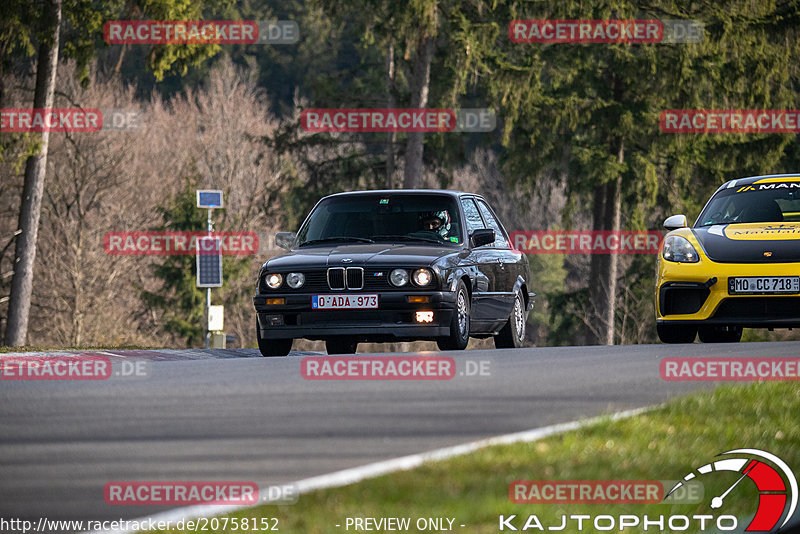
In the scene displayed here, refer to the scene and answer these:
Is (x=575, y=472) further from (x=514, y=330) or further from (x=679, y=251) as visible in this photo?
(x=514, y=330)

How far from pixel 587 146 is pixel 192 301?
639 inches

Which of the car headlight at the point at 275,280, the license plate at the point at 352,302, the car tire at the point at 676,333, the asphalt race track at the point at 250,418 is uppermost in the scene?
the car headlight at the point at 275,280

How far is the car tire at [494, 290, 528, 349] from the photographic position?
15.4 m

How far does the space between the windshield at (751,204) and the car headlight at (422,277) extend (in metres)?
3.40

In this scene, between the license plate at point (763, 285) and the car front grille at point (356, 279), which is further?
the license plate at point (763, 285)

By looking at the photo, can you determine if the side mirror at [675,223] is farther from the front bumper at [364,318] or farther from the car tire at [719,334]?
the front bumper at [364,318]

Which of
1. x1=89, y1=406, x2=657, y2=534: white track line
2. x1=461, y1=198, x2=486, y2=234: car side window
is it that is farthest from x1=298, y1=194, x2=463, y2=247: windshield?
x1=89, y1=406, x2=657, y2=534: white track line

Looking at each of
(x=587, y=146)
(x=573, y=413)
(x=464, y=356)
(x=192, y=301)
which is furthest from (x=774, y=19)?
(x=573, y=413)

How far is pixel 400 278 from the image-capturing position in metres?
13.1

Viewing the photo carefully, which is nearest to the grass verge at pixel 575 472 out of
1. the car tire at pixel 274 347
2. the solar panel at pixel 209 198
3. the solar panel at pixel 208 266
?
the car tire at pixel 274 347

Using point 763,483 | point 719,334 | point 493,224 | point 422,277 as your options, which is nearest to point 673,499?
point 763,483

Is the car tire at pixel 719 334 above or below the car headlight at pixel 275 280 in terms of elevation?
below

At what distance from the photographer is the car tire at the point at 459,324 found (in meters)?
13.2

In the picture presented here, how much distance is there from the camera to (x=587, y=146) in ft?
112
